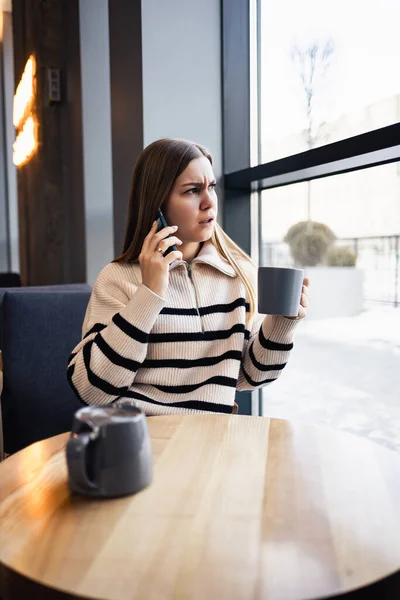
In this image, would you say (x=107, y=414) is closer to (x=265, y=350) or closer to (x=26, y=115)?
(x=265, y=350)

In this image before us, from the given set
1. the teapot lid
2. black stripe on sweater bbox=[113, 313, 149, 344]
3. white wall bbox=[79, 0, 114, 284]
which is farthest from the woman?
white wall bbox=[79, 0, 114, 284]

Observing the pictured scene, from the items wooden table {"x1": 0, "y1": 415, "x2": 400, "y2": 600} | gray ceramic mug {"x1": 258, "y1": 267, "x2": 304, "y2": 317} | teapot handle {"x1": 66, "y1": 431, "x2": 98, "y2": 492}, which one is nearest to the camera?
wooden table {"x1": 0, "y1": 415, "x2": 400, "y2": 600}

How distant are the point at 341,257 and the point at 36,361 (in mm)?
996

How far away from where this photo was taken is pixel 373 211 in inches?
61.6

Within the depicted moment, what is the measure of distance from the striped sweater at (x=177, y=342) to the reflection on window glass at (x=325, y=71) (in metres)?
A: 0.58

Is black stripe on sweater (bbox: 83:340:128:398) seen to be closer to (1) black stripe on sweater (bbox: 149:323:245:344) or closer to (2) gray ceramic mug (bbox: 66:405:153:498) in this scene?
(1) black stripe on sweater (bbox: 149:323:245:344)

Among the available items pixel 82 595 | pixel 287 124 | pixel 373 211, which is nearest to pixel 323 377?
pixel 373 211

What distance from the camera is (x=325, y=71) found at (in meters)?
1.67

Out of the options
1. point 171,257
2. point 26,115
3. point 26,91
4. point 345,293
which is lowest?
point 345,293

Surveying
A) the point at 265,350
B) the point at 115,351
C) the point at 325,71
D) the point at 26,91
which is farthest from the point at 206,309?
the point at 26,91

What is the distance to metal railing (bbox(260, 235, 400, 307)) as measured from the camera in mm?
1514

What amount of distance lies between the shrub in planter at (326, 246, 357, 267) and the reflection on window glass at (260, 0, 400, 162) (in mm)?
322

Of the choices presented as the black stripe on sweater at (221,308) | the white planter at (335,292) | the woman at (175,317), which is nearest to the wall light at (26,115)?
the white planter at (335,292)

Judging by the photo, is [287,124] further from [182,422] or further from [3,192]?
[3,192]
